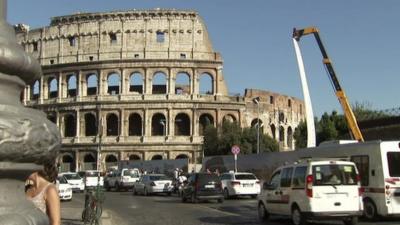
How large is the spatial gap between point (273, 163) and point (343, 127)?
122 feet

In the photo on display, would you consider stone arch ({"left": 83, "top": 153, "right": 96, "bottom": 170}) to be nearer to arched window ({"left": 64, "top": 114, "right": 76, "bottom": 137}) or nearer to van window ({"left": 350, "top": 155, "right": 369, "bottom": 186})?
arched window ({"left": 64, "top": 114, "right": 76, "bottom": 137})

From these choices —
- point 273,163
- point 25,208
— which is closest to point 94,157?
point 273,163

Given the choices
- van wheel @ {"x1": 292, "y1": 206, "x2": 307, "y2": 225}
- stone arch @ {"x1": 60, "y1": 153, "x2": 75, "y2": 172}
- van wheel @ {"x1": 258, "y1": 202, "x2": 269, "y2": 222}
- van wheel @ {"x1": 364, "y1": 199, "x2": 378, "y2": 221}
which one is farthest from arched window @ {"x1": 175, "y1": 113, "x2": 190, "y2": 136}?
van wheel @ {"x1": 292, "y1": 206, "x2": 307, "y2": 225}

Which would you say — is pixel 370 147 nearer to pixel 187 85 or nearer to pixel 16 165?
pixel 16 165

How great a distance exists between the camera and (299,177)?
703 inches

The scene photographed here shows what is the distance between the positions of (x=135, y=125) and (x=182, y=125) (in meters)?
7.04

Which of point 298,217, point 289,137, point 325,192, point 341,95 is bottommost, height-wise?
→ point 298,217

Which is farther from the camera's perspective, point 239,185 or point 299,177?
point 239,185

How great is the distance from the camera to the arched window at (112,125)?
87.8 meters

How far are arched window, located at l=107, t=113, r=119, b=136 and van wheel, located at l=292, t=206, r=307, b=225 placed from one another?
71161mm

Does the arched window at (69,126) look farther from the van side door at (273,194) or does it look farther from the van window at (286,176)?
the van window at (286,176)

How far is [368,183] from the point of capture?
66.1 feet

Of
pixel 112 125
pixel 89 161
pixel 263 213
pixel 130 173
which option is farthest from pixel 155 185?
pixel 112 125

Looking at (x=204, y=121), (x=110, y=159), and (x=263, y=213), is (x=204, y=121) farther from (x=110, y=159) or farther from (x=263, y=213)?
(x=263, y=213)
